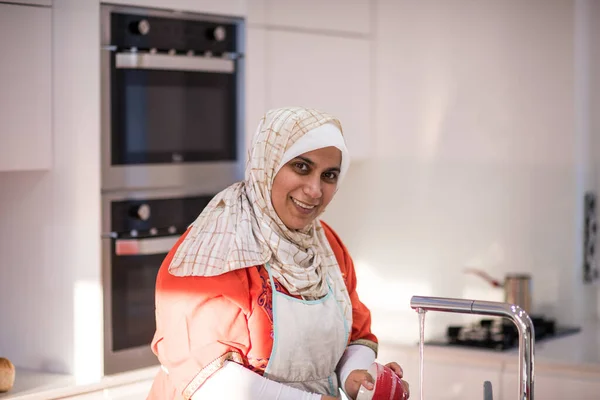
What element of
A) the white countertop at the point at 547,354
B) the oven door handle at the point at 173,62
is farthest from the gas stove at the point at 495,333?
the oven door handle at the point at 173,62

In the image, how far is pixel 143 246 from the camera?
9.16 ft

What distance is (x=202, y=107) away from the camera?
2.96 meters

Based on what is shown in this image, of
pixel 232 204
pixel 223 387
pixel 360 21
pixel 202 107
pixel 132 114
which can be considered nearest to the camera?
pixel 223 387

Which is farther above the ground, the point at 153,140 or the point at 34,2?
the point at 34,2

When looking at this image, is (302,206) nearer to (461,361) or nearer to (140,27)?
(140,27)

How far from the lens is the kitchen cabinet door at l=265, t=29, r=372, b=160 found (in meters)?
3.16

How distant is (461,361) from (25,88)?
1608 mm

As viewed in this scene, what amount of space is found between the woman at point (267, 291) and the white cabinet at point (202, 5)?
76cm

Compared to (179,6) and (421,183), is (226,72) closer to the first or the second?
(179,6)

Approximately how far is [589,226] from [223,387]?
2146 mm

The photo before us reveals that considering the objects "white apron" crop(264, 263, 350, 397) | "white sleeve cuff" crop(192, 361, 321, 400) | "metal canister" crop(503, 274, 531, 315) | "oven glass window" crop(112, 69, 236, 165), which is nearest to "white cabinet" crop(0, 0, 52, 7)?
"oven glass window" crop(112, 69, 236, 165)

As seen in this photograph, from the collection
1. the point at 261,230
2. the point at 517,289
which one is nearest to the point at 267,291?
the point at 261,230

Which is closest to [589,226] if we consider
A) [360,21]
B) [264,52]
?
[360,21]

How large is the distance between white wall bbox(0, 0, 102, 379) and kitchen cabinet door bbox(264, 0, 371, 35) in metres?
0.73
